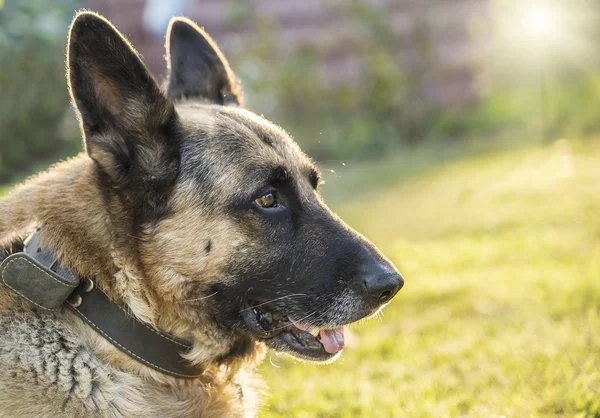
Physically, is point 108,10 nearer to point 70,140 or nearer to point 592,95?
point 70,140

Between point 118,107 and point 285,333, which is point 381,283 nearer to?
point 285,333

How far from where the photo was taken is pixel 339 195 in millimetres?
10000

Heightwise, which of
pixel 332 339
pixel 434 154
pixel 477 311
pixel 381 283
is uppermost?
pixel 381 283

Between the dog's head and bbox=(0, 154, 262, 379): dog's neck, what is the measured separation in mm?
30

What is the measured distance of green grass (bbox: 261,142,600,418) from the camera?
345cm

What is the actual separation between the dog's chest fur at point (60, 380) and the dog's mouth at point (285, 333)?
0.48 metres

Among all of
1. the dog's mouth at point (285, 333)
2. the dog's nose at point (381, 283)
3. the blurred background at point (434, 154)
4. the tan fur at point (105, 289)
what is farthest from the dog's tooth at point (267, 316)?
the blurred background at point (434, 154)

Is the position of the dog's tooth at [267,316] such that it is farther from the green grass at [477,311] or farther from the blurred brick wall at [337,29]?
the blurred brick wall at [337,29]

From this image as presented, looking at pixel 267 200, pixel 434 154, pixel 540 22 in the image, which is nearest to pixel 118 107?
pixel 267 200

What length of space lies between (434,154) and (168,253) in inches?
387

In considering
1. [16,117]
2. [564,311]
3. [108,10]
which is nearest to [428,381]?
[564,311]

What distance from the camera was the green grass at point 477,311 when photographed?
345 cm

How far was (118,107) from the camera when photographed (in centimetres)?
279

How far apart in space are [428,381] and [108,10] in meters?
12.7
